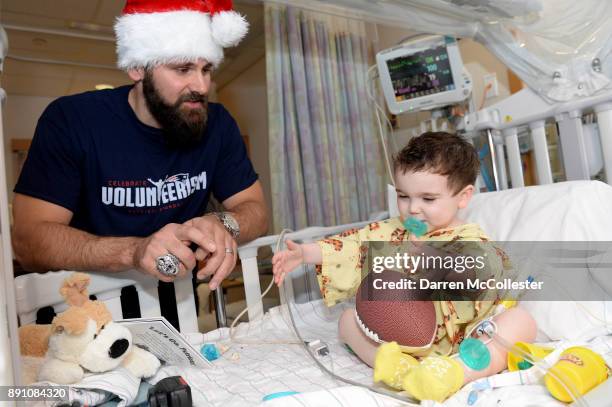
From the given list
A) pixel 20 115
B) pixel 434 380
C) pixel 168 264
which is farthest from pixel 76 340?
pixel 20 115

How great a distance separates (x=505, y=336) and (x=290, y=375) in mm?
423

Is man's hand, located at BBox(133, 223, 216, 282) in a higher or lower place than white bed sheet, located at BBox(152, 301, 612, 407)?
higher

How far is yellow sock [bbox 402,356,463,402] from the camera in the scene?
705 mm

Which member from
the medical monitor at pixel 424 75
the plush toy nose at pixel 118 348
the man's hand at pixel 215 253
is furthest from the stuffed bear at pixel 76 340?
the medical monitor at pixel 424 75

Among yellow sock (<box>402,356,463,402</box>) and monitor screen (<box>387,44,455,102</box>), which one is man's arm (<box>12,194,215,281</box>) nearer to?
yellow sock (<box>402,356,463,402</box>)

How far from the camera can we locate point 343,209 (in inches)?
87.0

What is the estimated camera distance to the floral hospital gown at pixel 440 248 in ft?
3.00

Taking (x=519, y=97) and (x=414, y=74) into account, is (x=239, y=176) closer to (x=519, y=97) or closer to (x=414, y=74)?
(x=414, y=74)

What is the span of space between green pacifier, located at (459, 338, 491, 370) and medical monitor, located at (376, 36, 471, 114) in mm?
1030

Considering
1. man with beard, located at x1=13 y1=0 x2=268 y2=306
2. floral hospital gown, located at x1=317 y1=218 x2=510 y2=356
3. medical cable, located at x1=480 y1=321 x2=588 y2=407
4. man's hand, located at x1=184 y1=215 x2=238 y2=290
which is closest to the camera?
medical cable, located at x1=480 y1=321 x2=588 y2=407

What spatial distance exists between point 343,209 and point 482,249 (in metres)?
1.31

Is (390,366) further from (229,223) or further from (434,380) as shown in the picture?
(229,223)

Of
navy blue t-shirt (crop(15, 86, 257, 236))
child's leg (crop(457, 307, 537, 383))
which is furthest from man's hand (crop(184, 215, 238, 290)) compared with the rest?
child's leg (crop(457, 307, 537, 383))

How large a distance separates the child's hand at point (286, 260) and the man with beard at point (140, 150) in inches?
7.0
